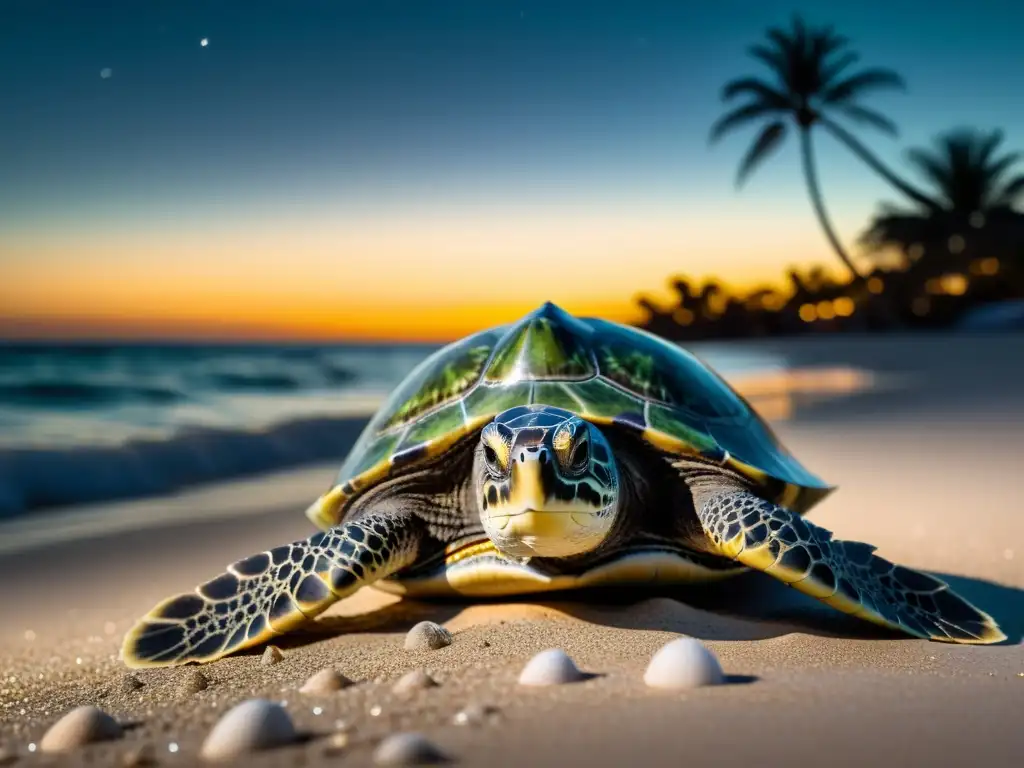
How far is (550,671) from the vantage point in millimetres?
2002

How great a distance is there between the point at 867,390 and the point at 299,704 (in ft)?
40.9

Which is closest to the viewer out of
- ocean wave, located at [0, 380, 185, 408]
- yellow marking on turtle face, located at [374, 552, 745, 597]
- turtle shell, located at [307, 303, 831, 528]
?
yellow marking on turtle face, located at [374, 552, 745, 597]

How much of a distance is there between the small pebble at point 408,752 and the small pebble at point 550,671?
18.6 inches

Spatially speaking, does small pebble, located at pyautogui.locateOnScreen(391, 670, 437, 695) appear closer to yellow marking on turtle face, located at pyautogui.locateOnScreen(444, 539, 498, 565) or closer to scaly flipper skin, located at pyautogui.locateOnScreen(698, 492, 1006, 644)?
yellow marking on turtle face, located at pyautogui.locateOnScreen(444, 539, 498, 565)

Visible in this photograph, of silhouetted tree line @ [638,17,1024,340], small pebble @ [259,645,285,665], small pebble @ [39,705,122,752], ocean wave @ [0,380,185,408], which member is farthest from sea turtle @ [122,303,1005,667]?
silhouetted tree line @ [638,17,1024,340]

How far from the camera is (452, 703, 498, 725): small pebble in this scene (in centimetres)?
174

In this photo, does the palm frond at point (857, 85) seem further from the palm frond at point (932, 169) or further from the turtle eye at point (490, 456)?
the turtle eye at point (490, 456)

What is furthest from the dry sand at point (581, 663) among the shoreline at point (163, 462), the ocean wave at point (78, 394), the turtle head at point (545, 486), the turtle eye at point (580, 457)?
the ocean wave at point (78, 394)

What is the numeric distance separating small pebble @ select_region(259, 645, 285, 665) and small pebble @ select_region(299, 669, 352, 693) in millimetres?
565

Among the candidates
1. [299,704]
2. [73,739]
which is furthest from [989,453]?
[73,739]

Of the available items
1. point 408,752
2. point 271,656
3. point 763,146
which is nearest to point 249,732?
point 408,752

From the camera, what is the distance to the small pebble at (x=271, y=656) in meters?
2.60

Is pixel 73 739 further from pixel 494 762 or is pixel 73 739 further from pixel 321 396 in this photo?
pixel 321 396

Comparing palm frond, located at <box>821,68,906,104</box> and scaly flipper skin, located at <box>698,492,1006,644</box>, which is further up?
Answer: palm frond, located at <box>821,68,906,104</box>
